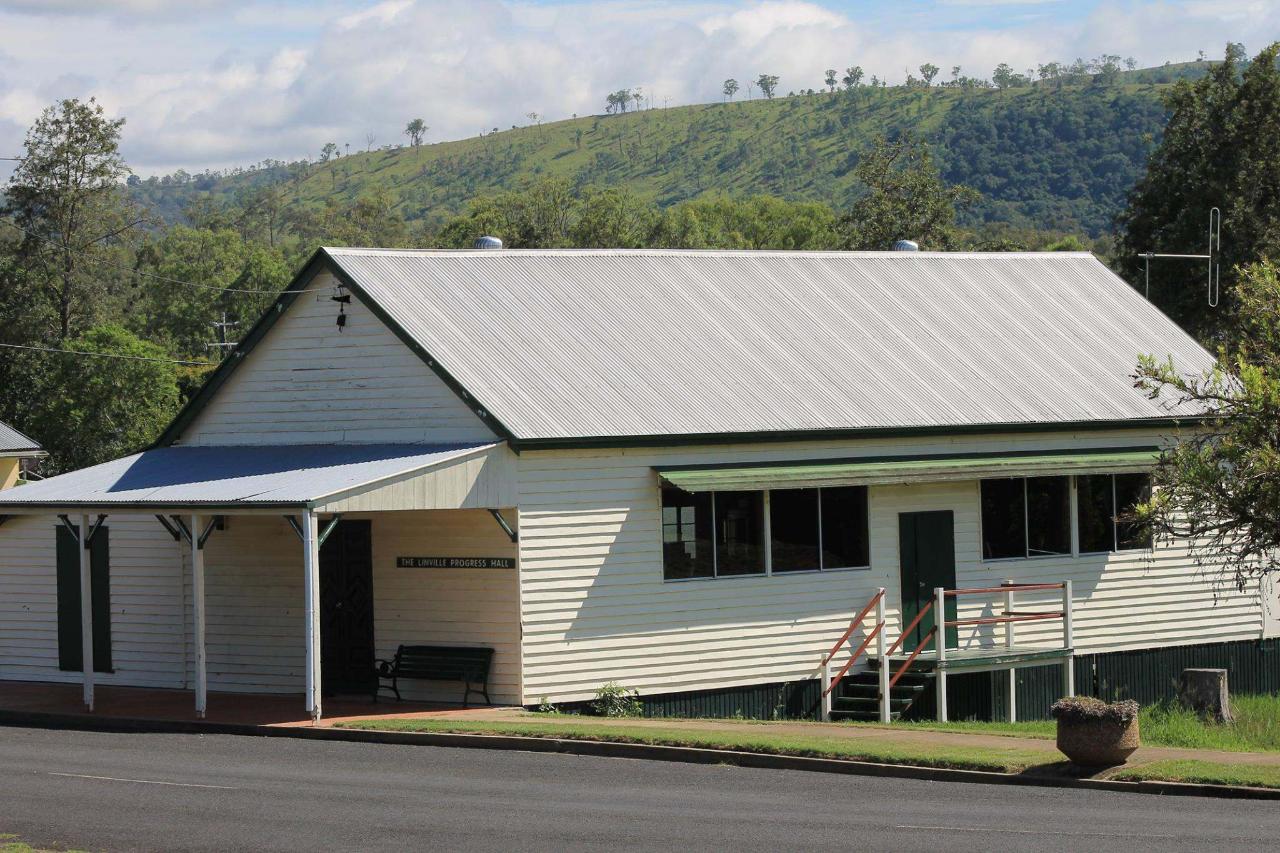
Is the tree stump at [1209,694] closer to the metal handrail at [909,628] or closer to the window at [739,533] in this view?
the metal handrail at [909,628]

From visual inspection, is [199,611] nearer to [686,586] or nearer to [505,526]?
[505,526]

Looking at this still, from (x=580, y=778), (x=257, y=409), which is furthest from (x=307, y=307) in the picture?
(x=580, y=778)

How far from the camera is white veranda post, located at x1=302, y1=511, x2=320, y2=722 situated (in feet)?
65.8

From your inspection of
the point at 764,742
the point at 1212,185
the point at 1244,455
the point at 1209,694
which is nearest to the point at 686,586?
the point at 764,742

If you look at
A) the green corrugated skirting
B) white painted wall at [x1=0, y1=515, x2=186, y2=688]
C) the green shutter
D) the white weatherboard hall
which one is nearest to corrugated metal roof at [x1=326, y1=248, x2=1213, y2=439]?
the white weatherboard hall

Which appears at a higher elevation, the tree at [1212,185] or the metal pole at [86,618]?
the tree at [1212,185]

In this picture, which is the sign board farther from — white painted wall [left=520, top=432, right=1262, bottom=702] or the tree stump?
the tree stump

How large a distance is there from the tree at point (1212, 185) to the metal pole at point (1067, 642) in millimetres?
24845

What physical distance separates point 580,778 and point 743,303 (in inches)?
463

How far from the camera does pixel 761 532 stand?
2386 centimetres

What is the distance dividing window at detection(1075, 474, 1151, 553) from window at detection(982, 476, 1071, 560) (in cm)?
30

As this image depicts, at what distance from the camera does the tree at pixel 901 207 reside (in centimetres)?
6381

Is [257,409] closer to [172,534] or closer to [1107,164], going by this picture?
[172,534]

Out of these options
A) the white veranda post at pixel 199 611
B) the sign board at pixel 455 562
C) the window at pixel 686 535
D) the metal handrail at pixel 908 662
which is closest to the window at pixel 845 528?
the metal handrail at pixel 908 662
